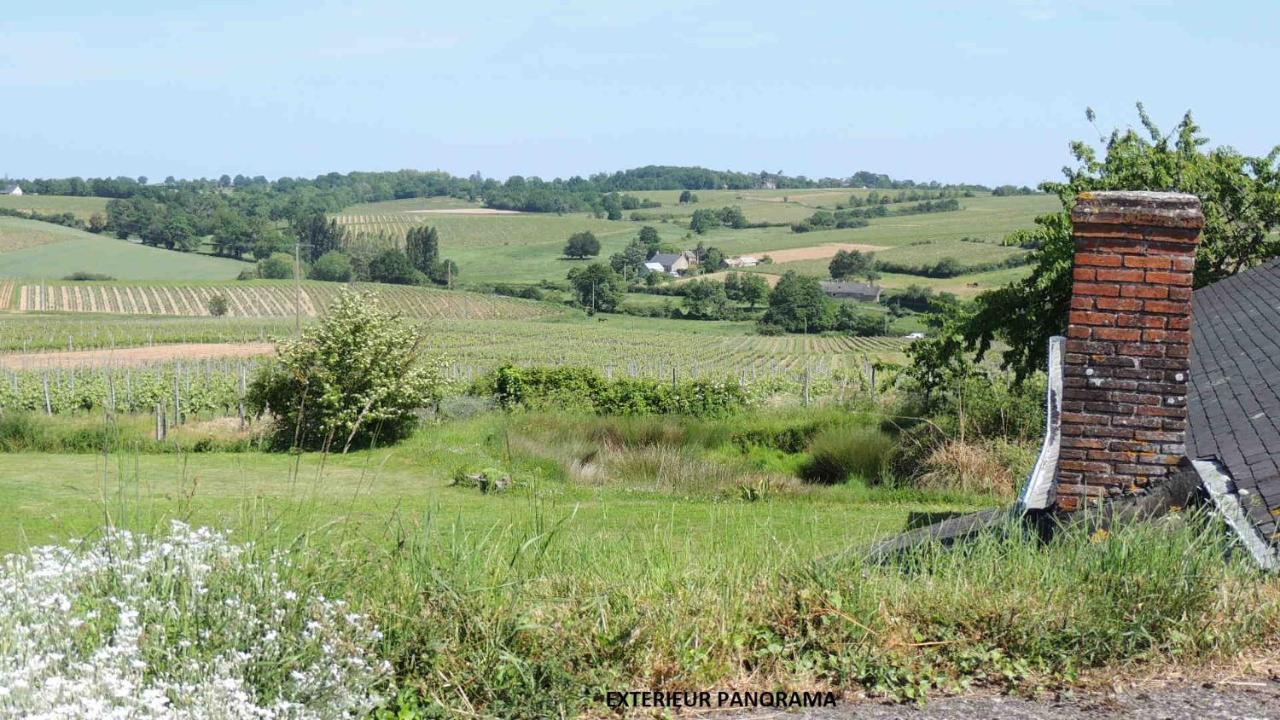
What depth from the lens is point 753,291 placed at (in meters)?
86.9

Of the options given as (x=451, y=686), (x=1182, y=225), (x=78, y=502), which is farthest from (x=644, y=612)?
(x=78, y=502)

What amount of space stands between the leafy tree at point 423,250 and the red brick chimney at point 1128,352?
100091 millimetres

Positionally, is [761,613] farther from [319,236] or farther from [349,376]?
[319,236]

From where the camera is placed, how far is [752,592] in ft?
14.8

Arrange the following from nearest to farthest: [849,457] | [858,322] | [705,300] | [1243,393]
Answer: [1243,393] < [849,457] < [858,322] < [705,300]

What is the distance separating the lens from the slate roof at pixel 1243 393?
540 cm

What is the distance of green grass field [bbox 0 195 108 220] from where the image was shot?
421 ft

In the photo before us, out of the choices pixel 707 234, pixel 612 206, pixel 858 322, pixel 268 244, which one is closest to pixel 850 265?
pixel 858 322

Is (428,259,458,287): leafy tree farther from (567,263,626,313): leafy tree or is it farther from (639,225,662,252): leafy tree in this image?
(639,225,662,252): leafy tree

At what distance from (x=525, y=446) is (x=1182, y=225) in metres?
14.6

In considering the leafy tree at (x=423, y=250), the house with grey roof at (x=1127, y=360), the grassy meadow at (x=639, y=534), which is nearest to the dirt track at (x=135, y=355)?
the grassy meadow at (x=639, y=534)

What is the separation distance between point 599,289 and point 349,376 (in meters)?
67.9

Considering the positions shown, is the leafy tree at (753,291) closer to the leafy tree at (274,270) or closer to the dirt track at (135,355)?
the leafy tree at (274,270)

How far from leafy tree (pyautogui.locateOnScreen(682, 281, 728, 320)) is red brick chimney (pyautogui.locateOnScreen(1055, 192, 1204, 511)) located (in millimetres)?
78448
